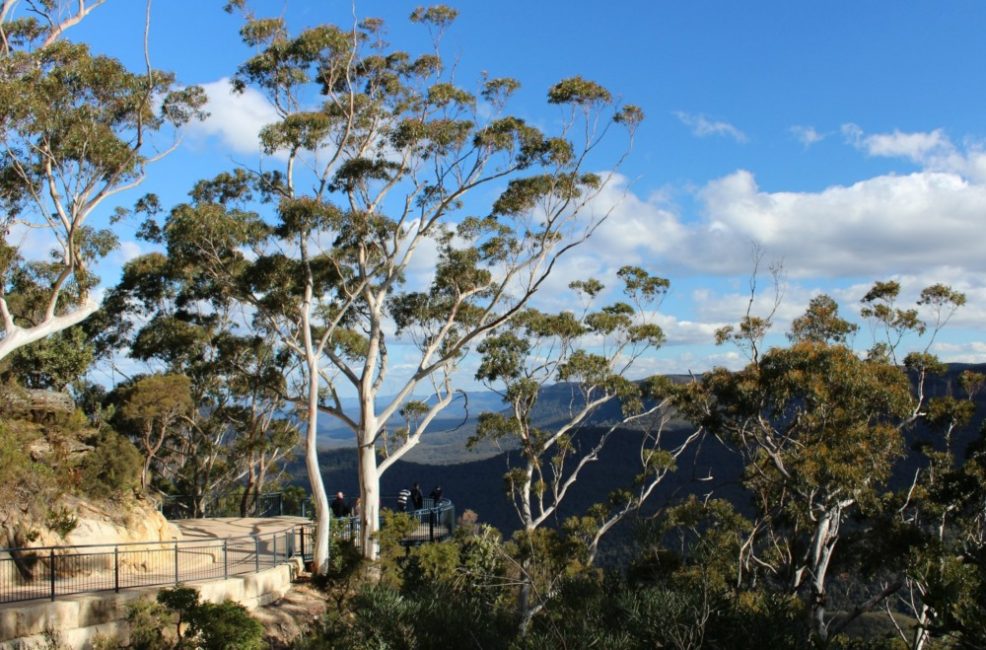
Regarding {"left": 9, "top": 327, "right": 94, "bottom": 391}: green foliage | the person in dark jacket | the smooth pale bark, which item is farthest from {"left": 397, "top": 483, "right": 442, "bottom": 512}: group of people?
the smooth pale bark

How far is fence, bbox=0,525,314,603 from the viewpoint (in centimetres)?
1310

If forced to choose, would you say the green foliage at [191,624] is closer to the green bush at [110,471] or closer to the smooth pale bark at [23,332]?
the green bush at [110,471]

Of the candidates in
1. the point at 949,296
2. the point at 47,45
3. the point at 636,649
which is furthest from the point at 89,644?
the point at 949,296

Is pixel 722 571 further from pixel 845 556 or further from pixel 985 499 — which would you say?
pixel 985 499

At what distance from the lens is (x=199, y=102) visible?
1900 cm

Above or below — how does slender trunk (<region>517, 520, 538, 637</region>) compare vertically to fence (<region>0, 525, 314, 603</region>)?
below

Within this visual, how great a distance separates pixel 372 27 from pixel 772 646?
18.0m

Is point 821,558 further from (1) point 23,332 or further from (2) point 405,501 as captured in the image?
(1) point 23,332

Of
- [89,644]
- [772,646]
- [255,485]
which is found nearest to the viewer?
[772,646]

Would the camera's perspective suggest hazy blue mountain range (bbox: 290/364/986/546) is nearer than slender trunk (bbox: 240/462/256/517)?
No

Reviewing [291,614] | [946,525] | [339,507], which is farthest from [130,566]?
[946,525]

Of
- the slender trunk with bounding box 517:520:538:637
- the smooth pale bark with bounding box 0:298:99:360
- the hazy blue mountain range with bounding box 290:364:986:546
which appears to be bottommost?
the hazy blue mountain range with bounding box 290:364:986:546

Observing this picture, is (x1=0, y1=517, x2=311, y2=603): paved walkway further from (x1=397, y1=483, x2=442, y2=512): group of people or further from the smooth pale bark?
(x1=397, y1=483, x2=442, y2=512): group of people

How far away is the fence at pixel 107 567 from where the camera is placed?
1310 cm
